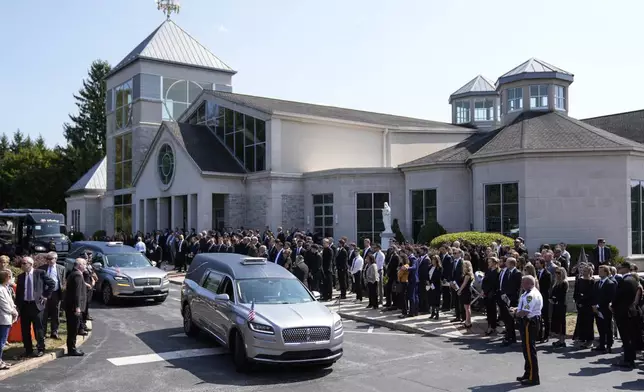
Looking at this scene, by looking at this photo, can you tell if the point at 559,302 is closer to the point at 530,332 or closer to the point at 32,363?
the point at 530,332

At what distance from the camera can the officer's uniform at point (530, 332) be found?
9438 millimetres

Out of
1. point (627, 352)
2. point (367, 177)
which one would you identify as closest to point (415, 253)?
point (627, 352)

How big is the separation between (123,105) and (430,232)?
→ 91.8 ft

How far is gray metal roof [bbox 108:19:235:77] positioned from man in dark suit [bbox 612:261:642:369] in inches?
1476

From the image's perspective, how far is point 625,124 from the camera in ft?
118

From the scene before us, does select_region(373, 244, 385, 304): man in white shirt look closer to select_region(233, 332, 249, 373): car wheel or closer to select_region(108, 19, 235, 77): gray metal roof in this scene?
select_region(233, 332, 249, 373): car wheel

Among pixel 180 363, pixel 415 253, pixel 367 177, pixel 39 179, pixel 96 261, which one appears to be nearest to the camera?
pixel 180 363

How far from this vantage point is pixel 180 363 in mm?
10734

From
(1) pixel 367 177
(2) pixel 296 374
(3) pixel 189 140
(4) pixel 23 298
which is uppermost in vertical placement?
(3) pixel 189 140

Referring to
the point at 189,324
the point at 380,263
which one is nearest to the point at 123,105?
the point at 380,263

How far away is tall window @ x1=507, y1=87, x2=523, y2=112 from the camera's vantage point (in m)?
32.2

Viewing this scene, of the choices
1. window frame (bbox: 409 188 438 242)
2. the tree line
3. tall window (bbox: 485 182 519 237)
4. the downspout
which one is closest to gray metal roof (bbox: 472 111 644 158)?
tall window (bbox: 485 182 519 237)

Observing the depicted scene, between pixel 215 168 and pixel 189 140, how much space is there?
3.49 meters

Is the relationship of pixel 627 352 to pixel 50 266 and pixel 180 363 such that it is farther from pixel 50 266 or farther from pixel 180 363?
pixel 50 266
